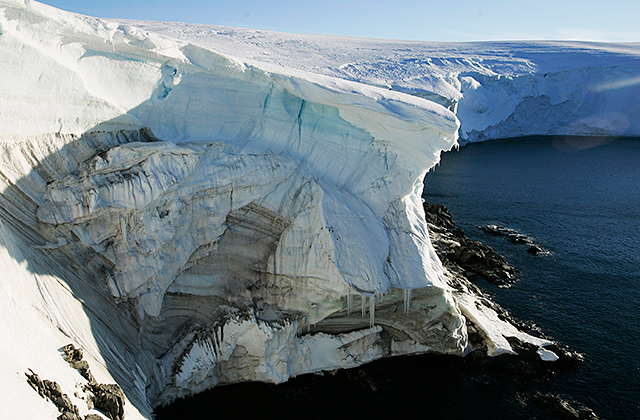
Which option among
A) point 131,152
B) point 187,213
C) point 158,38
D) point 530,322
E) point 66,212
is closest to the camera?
point 66,212

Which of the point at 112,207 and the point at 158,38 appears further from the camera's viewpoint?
the point at 158,38

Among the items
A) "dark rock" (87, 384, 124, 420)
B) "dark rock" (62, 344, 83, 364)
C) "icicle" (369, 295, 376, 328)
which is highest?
"dark rock" (62, 344, 83, 364)

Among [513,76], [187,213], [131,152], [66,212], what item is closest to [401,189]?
[187,213]

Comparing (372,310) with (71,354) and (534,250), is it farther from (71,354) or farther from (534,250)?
(534,250)

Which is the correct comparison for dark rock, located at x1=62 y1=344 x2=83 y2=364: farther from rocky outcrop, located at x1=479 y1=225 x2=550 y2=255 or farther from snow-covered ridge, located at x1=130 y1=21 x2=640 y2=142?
snow-covered ridge, located at x1=130 y1=21 x2=640 y2=142

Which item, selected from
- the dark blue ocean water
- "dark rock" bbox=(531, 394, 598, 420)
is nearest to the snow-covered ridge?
the dark blue ocean water

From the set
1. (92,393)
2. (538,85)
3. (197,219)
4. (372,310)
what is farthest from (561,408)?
(538,85)

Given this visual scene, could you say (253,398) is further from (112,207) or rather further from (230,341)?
(112,207)
